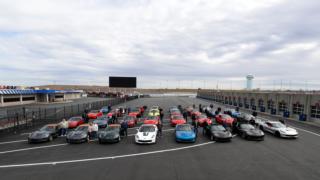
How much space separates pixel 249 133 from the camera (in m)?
17.0

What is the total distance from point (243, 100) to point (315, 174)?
156 ft

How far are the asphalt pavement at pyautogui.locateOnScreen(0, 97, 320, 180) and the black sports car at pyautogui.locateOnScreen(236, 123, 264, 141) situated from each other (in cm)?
62

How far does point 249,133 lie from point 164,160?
8757 millimetres

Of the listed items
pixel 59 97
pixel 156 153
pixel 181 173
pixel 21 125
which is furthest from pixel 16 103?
pixel 181 173

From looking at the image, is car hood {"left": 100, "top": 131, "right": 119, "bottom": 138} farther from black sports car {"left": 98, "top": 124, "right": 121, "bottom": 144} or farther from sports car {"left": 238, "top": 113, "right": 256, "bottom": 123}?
sports car {"left": 238, "top": 113, "right": 256, "bottom": 123}

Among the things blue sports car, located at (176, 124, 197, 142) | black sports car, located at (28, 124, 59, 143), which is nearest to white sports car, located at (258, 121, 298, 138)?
blue sports car, located at (176, 124, 197, 142)

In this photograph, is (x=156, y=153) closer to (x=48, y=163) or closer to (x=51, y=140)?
(x=48, y=163)

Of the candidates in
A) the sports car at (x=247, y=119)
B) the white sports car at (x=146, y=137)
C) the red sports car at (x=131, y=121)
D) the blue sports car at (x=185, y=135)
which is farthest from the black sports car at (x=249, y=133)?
the red sports car at (x=131, y=121)

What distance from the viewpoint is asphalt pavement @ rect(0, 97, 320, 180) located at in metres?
9.82

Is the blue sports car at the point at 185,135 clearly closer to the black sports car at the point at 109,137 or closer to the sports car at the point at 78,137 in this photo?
the black sports car at the point at 109,137

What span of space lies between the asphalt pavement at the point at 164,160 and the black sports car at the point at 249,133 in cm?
62

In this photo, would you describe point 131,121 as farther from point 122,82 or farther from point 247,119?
point 122,82

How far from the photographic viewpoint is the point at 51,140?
17.3 meters

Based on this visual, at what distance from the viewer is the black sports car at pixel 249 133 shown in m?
16.8
